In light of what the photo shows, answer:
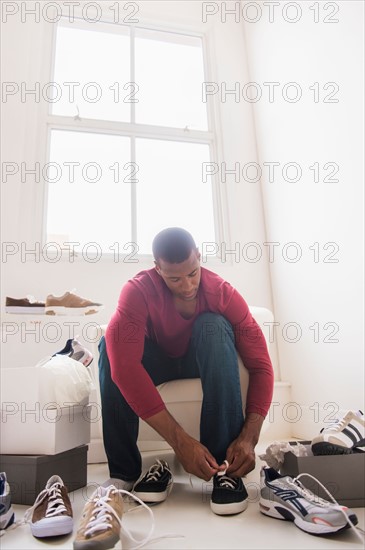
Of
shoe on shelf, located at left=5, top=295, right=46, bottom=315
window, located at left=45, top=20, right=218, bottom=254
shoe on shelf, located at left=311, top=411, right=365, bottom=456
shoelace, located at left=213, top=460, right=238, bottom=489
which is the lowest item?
shoelace, located at left=213, top=460, right=238, bottom=489

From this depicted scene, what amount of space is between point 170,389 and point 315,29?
193 cm

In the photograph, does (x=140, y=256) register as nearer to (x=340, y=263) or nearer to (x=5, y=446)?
(x=340, y=263)

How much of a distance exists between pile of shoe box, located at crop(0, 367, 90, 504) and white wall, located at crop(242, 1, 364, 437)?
1177 mm

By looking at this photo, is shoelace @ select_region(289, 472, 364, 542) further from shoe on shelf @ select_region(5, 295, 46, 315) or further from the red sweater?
shoe on shelf @ select_region(5, 295, 46, 315)

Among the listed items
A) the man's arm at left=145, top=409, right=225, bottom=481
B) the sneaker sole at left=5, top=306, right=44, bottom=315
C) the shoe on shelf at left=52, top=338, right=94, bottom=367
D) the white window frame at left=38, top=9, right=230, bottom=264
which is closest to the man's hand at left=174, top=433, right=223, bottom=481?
the man's arm at left=145, top=409, right=225, bottom=481

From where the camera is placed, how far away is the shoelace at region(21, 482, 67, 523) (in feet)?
3.20

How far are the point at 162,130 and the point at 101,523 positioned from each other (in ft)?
7.74

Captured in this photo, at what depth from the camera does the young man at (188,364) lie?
3.63 ft

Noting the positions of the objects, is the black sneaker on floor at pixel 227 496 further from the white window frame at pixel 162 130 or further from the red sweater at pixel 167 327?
the white window frame at pixel 162 130

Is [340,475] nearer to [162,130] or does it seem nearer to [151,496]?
[151,496]

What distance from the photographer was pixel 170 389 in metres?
1.39

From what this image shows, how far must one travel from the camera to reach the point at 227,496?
104 cm

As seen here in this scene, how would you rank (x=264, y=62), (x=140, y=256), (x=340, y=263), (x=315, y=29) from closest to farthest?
1. (x=340, y=263)
2. (x=315, y=29)
3. (x=140, y=256)
4. (x=264, y=62)

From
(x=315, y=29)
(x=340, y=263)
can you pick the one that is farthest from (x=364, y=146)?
(x=315, y=29)
